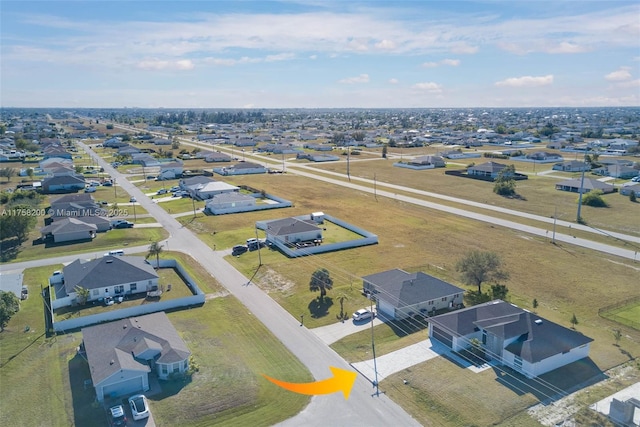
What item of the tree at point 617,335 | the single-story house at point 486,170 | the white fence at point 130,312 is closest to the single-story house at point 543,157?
the single-story house at point 486,170

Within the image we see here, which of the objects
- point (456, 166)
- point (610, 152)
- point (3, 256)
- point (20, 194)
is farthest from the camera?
point (610, 152)

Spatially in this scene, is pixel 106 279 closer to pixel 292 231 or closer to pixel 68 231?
pixel 68 231

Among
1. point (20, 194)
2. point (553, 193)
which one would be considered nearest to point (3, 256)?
point (20, 194)

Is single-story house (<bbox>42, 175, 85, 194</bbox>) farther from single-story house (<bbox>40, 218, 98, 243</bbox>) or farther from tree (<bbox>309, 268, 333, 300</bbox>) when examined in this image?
tree (<bbox>309, 268, 333, 300</bbox>)

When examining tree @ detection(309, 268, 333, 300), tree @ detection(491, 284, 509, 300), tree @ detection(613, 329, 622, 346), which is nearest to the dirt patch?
tree @ detection(309, 268, 333, 300)

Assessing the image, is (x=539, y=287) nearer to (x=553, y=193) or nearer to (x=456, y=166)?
(x=553, y=193)
